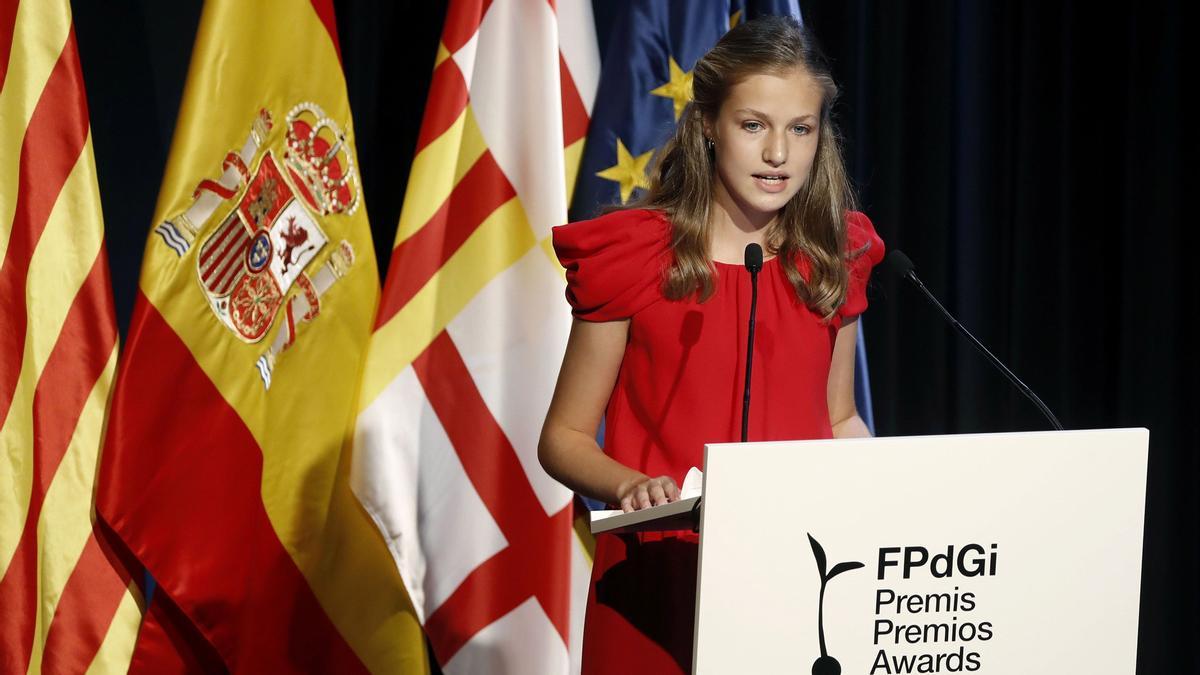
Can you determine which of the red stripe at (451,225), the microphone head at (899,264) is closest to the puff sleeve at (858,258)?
the microphone head at (899,264)

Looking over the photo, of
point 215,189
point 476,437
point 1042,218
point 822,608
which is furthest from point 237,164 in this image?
point 1042,218

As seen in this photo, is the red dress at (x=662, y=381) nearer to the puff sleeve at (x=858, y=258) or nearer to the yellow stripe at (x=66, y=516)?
the puff sleeve at (x=858, y=258)

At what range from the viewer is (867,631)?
109 cm

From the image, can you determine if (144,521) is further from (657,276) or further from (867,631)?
(867,631)

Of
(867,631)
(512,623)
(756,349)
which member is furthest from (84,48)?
(867,631)

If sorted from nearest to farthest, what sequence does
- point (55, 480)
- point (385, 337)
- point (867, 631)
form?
point (867, 631) < point (55, 480) < point (385, 337)

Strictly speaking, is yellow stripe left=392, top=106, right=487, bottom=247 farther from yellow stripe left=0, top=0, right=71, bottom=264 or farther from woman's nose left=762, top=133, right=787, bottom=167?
woman's nose left=762, top=133, right=787, bottom=167

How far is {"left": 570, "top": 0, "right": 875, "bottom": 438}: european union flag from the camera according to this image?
255cm

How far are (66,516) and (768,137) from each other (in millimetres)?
1395

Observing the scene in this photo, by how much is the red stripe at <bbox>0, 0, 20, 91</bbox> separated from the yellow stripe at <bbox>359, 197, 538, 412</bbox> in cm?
79

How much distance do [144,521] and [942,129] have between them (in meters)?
1.96

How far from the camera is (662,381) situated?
1518 mm

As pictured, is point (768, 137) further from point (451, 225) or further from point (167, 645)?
point (167, 645)

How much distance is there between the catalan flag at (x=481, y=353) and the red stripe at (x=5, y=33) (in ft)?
2.42
